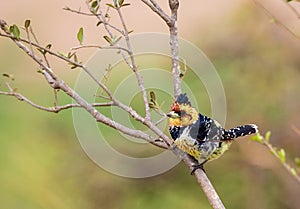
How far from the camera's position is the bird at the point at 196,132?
105 centimetres

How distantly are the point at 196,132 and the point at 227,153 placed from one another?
2.45 ft

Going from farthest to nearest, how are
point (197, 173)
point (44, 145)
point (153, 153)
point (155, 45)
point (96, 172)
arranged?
point (44, 145) → point (96, 172) → point (153, 153) → point (155, 45) → point (197, 173)

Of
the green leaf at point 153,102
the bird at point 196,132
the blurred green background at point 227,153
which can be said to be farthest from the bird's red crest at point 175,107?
the blurred green background at point 227,153

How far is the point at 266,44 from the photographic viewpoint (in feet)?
6.53

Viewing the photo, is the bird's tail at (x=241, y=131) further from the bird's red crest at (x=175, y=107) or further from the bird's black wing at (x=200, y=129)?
the bird's red crest at (x=175, y=107)

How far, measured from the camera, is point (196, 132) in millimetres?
1143

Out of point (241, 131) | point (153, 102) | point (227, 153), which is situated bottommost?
point (227, 153)

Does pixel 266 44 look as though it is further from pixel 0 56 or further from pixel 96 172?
pixel 0 56

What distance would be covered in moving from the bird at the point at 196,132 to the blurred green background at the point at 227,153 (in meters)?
0.54

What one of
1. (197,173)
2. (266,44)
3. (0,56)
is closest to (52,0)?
(0,56)

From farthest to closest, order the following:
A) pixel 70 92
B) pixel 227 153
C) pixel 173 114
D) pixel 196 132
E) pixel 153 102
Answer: pixel 227 153 < pixel 196 132 < pixel 173 114 < pixel 153 102 < pixel 70 92

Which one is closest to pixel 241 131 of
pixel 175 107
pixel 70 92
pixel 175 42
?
pixel 175 107

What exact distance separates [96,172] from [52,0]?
2.27 meters

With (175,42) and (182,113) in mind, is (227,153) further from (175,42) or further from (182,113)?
(175,42)
